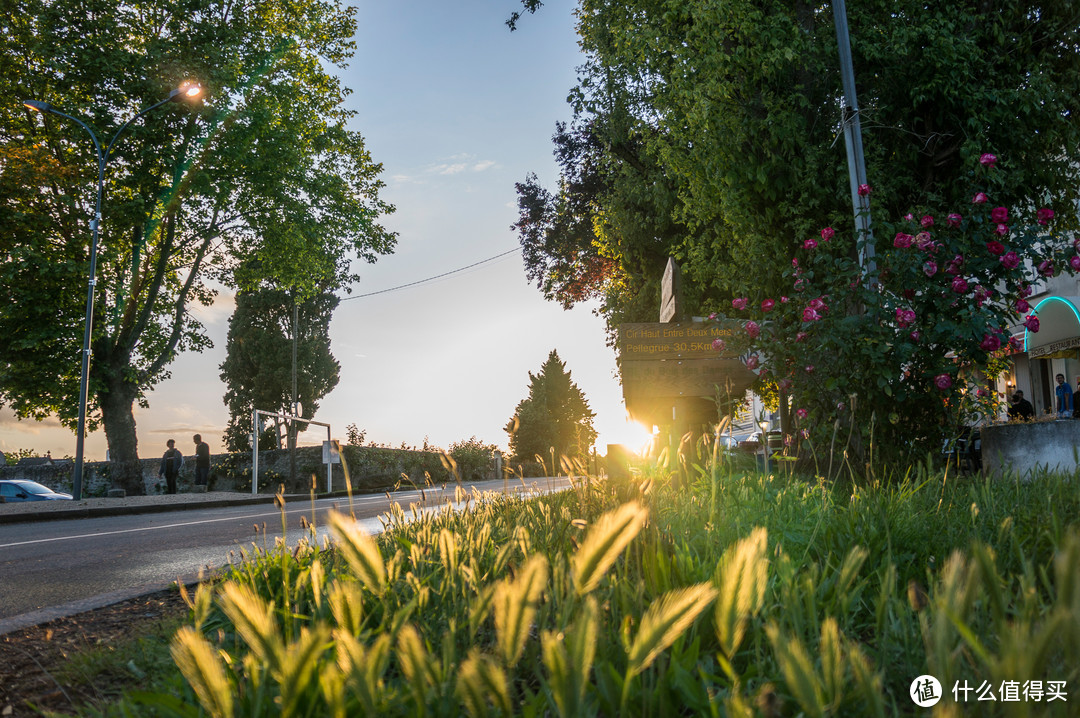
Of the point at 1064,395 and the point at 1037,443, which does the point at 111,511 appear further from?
the point at 1064,395

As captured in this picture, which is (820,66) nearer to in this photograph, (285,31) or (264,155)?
(264,155)

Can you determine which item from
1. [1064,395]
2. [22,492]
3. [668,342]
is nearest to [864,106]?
[668,342]

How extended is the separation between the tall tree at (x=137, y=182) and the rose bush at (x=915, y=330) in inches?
771

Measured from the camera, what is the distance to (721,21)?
11.5 m

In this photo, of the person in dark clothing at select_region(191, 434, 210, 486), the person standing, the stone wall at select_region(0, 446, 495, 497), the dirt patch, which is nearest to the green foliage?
the stone wall at select_region(0, 446, 495, 497)

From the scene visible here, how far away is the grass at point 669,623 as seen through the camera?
75 cm

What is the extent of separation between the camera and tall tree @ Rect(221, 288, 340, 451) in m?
40.6

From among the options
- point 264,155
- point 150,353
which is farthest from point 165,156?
point 150,353

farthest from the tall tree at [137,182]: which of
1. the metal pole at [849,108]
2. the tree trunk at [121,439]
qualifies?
the metal pole at [849,108]

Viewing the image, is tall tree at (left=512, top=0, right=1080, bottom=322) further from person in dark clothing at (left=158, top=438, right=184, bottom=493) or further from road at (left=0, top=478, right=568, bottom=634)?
person in dark clothing at (left=158, top=438, right=184, bottom=493)

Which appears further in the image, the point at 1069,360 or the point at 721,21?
the point at 1069,360

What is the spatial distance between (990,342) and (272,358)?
3969 cm

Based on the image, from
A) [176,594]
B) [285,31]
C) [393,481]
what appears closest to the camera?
[176,594]

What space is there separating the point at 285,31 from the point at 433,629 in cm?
2688
